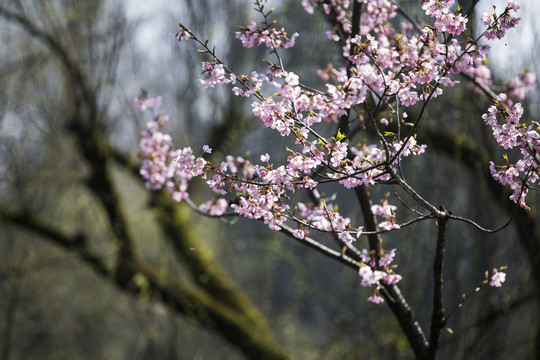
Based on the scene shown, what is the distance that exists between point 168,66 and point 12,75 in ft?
4.53

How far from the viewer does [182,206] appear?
440 cm

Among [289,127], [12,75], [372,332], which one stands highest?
[12,75]

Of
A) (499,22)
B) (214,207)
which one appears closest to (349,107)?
(499,22)

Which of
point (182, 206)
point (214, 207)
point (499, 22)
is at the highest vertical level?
point (182, 206)

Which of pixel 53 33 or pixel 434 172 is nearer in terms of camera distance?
pixel 434 172

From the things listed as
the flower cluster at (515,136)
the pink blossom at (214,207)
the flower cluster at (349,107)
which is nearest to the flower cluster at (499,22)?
the flower cluster at (349,107)

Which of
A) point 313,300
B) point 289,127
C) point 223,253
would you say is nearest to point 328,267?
point 313,300

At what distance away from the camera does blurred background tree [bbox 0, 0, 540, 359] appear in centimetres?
285

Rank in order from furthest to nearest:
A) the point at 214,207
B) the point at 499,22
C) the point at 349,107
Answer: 1. the point at 214,207
2. the point at 349,107
3. the point at 499,22

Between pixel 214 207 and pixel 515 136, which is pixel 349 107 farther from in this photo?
pixel 214 207

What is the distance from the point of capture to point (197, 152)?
14.6ft

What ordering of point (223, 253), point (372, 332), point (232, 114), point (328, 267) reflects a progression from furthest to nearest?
point (328, 267), point (223, 253), point (232, 114), point (372, 332)

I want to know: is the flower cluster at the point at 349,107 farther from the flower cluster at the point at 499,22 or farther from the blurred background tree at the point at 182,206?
the blurred background tree at the point at 182,206

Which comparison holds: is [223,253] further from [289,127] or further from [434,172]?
[289,127]
